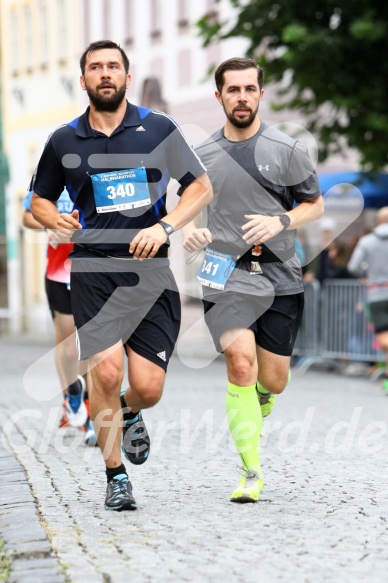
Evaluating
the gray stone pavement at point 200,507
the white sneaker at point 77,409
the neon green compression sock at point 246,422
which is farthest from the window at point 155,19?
the neon green compression sock at point 246,422

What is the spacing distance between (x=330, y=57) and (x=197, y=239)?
1246 centimetres

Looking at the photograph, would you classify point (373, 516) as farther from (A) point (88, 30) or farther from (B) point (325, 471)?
(A) point (88, 30)

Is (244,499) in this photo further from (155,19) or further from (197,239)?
(155,19)

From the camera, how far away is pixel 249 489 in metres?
6.73

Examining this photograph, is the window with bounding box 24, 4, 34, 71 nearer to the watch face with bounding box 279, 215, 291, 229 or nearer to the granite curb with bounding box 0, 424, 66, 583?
the granite curb with bounding box 0, 424, 66, 583

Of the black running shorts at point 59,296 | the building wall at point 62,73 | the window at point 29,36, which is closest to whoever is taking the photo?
the black running shorts at point 59,296

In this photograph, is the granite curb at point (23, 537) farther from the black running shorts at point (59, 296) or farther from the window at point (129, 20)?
the window at point (129, 20)

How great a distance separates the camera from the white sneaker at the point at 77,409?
9695 millimetres

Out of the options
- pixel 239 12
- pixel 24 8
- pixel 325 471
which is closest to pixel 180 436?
pixel 325 471

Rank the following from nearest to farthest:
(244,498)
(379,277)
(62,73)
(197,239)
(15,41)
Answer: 1. (244,498)
2. (197,239)
3. (379,277)
4. (62,73)
5. (15,41)

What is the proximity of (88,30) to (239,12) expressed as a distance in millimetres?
17428

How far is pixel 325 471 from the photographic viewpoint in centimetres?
792

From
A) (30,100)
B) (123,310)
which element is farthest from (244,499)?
(30,100)

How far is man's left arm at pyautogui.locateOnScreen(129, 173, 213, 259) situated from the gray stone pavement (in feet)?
3.64
